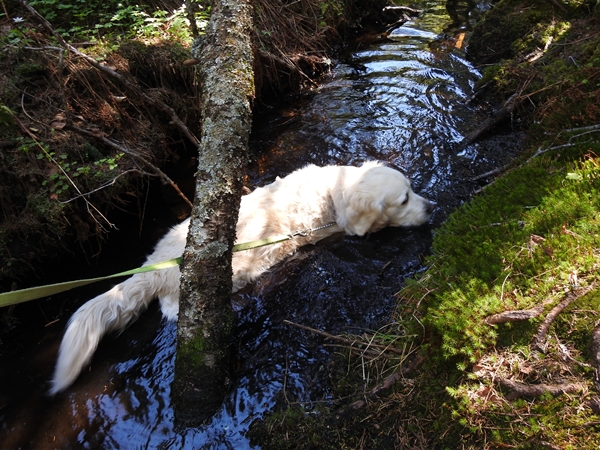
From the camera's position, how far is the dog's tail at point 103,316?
299 centimetres

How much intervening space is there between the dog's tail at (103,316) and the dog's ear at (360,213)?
6.33ft

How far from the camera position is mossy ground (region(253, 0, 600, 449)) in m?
1.68

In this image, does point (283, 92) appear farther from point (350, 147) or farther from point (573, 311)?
point (573, 311)

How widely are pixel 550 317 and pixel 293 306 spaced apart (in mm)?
2216

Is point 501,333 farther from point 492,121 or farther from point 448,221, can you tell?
point 492,121

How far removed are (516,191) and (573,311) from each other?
1346mm

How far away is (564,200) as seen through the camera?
2.49 m

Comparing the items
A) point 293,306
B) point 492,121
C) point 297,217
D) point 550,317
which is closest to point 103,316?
point 293,306

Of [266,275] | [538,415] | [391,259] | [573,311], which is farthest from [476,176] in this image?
[538,415]

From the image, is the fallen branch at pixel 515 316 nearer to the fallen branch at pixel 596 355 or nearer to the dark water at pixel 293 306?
the fallen branch at pixel 596 355

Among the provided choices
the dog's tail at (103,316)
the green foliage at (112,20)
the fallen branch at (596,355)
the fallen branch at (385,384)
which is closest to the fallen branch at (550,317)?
the fallen branch at (596,355)

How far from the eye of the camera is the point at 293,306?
363 cm

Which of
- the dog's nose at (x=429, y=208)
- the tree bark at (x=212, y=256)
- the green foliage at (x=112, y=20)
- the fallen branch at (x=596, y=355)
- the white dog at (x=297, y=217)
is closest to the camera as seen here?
the fallen branch at (x=596, y=355)

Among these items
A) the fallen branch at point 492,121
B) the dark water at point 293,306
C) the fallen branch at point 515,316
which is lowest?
the dark water at point 293,306
